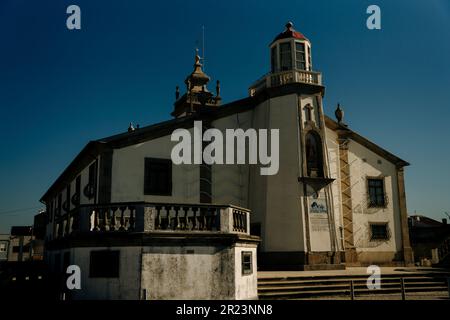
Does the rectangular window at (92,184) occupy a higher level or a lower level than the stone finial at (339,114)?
lower

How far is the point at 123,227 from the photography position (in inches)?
517

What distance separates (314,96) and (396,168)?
345 inches

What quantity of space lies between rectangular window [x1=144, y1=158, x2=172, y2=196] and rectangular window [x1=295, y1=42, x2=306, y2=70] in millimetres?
9670

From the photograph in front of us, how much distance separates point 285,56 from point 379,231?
12633mm

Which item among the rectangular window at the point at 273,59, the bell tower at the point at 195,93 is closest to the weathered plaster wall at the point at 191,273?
the rectangular window at the point at 273,59

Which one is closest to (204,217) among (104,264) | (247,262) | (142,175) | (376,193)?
(247,262)

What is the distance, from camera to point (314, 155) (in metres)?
23.7

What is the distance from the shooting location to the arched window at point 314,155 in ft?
76.6

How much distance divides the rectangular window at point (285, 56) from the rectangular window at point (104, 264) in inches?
623

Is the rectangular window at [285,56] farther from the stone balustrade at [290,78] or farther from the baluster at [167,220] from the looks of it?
the baluster at [167,220]

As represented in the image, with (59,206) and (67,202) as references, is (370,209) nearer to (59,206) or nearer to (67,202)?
(67,202)

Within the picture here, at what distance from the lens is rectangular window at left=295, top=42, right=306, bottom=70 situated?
80.5ft
